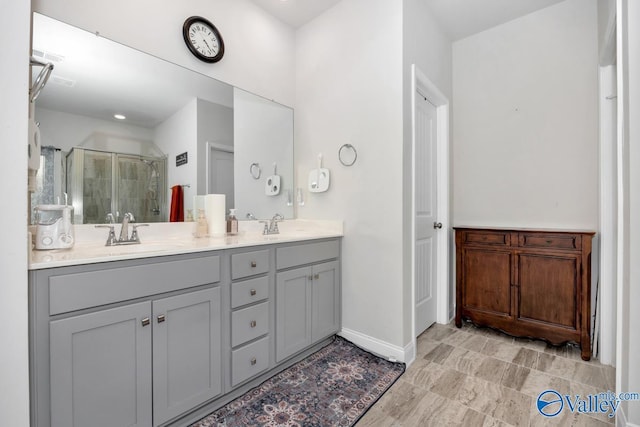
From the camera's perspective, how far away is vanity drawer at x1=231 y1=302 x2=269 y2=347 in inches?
63.9

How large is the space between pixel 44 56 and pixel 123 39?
416mm

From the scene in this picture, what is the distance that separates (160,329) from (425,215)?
2155 mm

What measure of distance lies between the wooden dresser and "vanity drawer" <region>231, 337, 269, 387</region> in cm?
183

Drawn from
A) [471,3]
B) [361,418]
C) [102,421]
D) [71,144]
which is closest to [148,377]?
[102,421]

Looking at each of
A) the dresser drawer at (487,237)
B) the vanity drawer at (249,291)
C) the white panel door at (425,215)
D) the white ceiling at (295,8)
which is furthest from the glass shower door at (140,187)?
the dresser drawer at (487,237)

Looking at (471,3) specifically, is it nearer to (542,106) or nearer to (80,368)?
(542,106)

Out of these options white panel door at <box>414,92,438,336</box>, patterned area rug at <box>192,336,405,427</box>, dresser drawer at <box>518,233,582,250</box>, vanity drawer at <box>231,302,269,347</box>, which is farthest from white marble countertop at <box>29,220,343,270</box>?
dresser drawer at <box>518,233,582,250</box>

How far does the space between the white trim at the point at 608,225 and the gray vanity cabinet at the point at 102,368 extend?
9.41 ft

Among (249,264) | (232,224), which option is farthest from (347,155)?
(249,264)

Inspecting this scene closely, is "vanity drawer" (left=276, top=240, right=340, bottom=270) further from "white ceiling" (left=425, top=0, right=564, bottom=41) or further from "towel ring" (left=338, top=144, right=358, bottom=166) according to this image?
"white ceiling" (left=425, top=0, right=564, bottom=41)

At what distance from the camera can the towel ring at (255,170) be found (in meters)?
2.43

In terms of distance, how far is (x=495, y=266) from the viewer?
246cm

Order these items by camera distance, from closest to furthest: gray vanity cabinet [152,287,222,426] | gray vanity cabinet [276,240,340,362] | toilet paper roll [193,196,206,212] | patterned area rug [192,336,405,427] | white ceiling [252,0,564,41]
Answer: gray vanity cabinet [152,287,222,426], patterned area rug [192,336,405,427], gray vanity cabinet [276,240,340,362], toilet paper roll [193,196,206,212], white ceiling [252,0,564,41]

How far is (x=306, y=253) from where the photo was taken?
2064 mm
